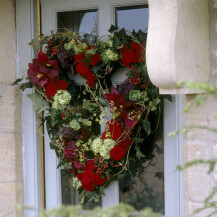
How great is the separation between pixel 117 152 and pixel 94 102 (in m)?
0.38

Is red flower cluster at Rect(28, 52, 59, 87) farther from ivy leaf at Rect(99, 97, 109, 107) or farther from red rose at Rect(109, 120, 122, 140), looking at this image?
red rose at Rect(109, 120, 122, 140)

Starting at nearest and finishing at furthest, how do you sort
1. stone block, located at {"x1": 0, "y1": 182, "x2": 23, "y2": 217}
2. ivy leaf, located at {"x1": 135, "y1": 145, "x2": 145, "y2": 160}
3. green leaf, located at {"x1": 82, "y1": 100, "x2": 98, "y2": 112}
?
ivy leaf, located at {"x1": 135, "y1": 145, "x2": 145, "y2": 160} < green leaf, located at {"x1": 82, "y1": 100, "x2": 98, "y2": 112} < stone block, located at {"x1": 0, "y1": 182, "x2": 23, "y2": 217}

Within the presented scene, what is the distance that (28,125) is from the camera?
9.40 feet

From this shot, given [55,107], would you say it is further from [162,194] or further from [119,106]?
[162,194]

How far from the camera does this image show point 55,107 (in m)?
2.59

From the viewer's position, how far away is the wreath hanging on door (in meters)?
2.39

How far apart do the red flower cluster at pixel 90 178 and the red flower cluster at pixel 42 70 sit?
0.57 m

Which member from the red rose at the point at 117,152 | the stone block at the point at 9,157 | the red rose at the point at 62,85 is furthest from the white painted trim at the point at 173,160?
the stone block at the point at 9,157

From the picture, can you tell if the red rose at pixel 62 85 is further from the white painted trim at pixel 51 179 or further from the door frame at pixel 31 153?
the white painted trim at pixel 51 179

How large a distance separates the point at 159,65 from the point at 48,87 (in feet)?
3.32

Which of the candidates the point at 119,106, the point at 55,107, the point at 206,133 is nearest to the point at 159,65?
the point at 206,133

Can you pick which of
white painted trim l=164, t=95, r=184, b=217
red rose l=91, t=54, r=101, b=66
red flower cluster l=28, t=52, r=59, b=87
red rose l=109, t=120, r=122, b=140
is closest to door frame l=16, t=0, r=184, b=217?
white painted trim l=164, t=95, r=184, b=217

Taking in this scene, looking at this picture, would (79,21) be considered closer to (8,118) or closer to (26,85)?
(26,85)

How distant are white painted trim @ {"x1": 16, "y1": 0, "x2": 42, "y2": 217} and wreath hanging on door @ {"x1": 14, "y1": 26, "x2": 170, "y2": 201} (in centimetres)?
12
